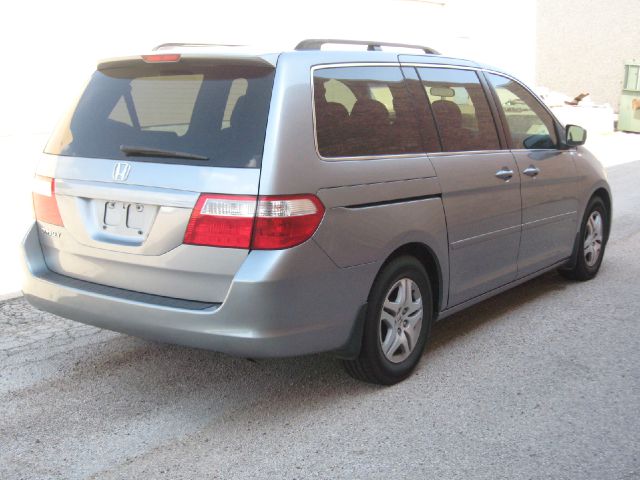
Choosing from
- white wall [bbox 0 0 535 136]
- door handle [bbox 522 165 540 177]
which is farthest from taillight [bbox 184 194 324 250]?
white wall [bbox 0 0 535 136]

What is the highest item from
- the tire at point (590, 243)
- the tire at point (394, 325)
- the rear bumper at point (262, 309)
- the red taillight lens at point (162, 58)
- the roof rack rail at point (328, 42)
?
the red taillight lens at point (162, 58)

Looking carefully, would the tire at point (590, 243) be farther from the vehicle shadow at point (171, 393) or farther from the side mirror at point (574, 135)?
the vehicle shadow at point (171, 393)

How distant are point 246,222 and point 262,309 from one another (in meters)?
0.38

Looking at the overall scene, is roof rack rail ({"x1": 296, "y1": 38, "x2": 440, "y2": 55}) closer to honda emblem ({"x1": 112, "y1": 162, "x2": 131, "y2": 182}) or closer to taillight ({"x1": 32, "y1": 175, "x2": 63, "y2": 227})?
honda emblem ({"x1": 112, "y1": 162, "x2": 131, "y2": 182})

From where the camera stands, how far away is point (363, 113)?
4.29 m

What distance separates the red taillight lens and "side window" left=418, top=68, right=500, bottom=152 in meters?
1.43

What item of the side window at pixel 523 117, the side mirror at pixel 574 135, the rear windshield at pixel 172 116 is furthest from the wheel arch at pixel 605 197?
the rear windshield at pixel 172 116

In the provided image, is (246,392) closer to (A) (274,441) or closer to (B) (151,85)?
(A) (274,441)

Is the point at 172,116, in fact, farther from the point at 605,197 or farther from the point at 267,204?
the point at 605,197

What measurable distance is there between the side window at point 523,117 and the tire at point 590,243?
826mm

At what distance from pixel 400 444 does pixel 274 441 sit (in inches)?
21.9

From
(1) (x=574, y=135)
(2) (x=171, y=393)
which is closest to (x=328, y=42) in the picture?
(2) (x=171, y=393)

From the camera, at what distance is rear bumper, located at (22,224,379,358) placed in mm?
3684

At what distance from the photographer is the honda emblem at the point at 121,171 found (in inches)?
156
